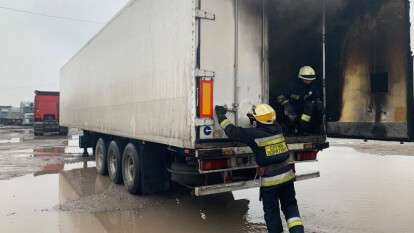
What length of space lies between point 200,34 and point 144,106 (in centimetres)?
214

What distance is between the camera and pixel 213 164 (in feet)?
16.6

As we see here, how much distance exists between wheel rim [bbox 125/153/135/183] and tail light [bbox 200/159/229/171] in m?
2.77

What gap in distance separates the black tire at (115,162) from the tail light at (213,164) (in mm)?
3689

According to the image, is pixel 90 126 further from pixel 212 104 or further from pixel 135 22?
pixel 212 104

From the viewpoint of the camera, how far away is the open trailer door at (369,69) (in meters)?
5.63

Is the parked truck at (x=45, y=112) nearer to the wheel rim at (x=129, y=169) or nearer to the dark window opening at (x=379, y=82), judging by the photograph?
the wheel rim at (x=129, y=169)

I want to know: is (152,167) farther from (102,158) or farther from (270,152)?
(102,158)

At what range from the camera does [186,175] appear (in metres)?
5.60

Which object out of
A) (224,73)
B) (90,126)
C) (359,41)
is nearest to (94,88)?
(90,126)

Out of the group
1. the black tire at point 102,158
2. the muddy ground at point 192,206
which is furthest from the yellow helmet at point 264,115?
the black tire at point 102,158

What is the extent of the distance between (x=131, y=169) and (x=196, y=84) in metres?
3.28

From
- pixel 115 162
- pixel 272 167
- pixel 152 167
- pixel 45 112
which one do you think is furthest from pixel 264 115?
pixel 45 112

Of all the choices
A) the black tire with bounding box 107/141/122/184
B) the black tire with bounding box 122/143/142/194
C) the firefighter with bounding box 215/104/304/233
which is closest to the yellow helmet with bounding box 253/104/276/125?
the firefighter with bounding box 215/104/304/233

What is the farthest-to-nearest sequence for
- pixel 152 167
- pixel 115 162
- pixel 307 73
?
1. pixel 115 162
2. pixel 152 167
3. pixel 307 73
